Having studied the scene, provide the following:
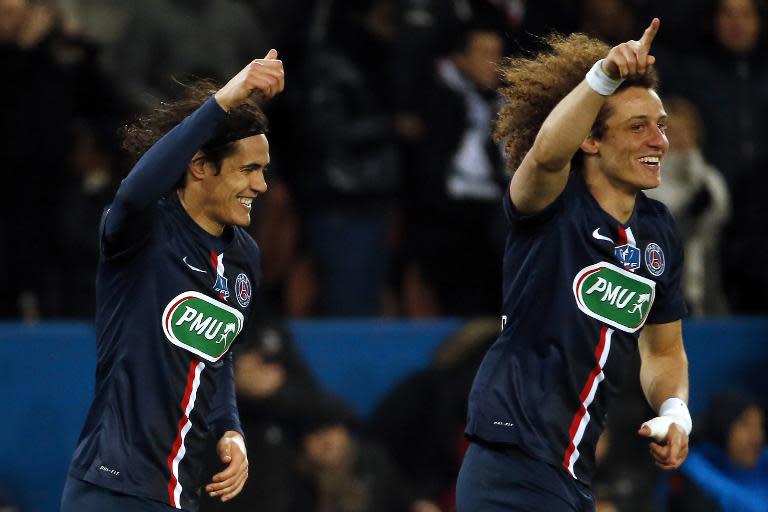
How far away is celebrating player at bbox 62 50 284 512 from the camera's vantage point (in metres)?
4.17

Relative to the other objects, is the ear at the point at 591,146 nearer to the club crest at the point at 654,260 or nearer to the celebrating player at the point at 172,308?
the club crest at the point at 654,260

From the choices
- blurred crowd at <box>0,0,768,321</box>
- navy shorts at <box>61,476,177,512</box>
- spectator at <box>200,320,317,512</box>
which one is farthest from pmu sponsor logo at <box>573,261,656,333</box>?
blurred crowd at <box>0,0,768,321</box>

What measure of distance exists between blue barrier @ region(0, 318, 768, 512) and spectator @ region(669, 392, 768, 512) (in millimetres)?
878

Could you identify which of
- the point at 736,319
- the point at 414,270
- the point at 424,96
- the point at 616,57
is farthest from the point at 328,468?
the point at 616,57

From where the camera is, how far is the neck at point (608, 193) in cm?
447

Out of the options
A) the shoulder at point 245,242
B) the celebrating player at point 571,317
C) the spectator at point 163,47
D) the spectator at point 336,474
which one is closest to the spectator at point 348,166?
the spectator at point 163,47

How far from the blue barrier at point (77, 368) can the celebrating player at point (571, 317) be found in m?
3.62

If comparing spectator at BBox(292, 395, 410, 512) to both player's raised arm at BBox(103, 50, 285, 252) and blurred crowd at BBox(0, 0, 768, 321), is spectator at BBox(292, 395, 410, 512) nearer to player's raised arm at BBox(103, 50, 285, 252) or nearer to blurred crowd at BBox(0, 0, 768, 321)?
blurred crowd at BBox(0, 0, 768, 321)

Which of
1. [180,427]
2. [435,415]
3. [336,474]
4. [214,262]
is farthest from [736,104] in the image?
[180,427]

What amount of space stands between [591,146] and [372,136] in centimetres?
380

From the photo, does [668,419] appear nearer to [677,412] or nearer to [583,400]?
[677,412]

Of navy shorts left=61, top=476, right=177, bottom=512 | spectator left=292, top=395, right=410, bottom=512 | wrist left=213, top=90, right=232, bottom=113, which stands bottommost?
spectator left=292, top=395, right=410, bottom=512

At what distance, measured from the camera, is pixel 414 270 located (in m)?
8.39

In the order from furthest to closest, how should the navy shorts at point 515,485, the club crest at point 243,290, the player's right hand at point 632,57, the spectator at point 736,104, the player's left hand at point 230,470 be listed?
1. the spectator at point 736,104
2. the club crest at point 243,290
3. the player's left hand at point 230,470
4. the navy shorts at point 515,485
5. the player's right hand at point 632,57
